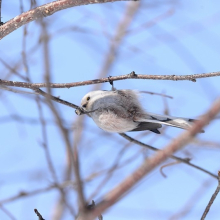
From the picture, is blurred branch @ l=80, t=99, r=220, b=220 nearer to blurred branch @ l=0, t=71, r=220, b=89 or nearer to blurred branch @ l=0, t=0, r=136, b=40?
blurred branch @ l=0, t=71, r=220, b=89

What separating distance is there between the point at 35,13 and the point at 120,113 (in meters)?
0.63

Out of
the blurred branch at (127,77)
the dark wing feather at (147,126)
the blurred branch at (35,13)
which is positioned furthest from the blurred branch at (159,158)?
the dark wing feather at (147,126)

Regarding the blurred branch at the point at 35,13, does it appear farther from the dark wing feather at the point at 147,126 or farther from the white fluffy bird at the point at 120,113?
the dark wing feather at the point at 147,126

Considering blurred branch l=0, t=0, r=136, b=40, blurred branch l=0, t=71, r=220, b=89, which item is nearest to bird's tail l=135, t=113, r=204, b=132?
blurred branch l=0, t=71, r=220, b=89

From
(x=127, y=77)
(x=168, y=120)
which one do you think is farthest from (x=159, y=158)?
(x=168, y=120)

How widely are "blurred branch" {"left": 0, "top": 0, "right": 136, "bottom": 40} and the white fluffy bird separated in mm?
507

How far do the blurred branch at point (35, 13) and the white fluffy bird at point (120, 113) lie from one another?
507 mm

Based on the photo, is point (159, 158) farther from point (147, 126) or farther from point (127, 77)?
point (147, 126)

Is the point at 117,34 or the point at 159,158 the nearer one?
the point at 159,158

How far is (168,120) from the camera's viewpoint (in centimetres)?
178

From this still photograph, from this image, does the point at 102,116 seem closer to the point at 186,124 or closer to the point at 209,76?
the point at 186,124

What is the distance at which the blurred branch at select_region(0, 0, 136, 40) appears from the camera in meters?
1.46

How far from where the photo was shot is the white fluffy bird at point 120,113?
1.81 metres

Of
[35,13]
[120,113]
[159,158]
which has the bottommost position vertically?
[159,158]
